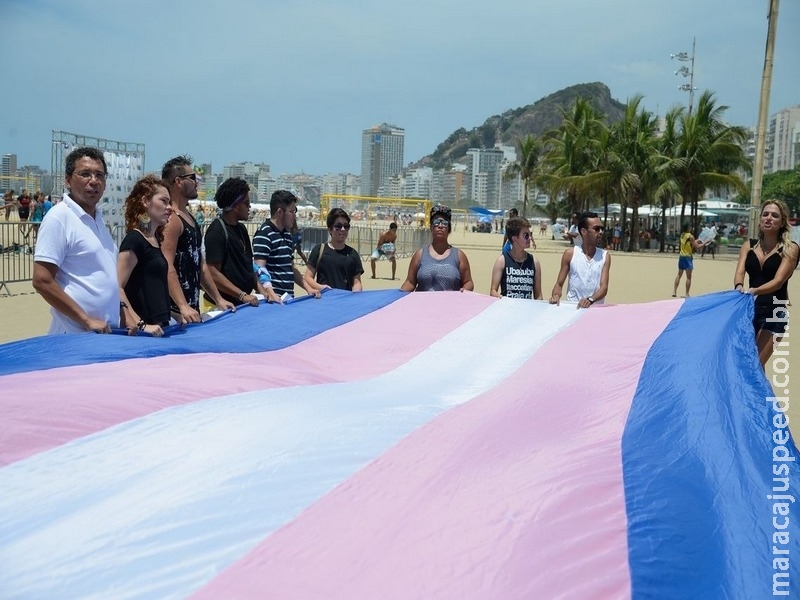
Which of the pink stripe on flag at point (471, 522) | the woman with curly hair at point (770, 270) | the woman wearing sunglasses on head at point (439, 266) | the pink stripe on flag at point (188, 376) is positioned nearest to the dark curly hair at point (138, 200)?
the pink stripe on flag at point (188, 376)

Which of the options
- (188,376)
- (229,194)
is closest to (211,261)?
(229,194)

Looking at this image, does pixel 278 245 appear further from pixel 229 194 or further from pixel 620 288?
pixel 620 288

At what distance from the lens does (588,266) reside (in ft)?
18.8

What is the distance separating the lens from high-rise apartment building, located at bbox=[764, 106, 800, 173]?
143125 millimetres

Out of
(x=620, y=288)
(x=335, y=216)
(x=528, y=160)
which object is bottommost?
(x=620, y=288)

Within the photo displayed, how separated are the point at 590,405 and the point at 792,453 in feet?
2.78

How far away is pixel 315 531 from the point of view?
2193 millimetres

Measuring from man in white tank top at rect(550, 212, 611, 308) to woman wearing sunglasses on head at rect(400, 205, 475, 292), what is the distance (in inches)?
26.9

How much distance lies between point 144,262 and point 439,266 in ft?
7.56

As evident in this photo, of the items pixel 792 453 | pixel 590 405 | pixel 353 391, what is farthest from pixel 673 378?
pixel 353 391

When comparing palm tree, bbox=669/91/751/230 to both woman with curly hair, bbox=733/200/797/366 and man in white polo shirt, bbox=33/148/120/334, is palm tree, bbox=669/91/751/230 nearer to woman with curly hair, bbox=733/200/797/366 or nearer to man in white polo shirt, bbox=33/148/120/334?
woman with curly hair, bbox=733/200/797/366

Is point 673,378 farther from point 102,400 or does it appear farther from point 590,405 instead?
point 102,400

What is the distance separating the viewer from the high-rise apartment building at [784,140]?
470ft

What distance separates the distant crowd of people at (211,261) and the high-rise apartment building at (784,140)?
146069mm
